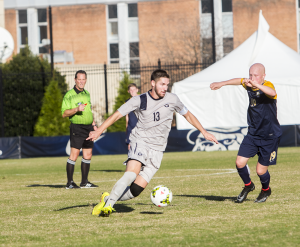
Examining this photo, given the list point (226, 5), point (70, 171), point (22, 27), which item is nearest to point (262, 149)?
point (70, 171)

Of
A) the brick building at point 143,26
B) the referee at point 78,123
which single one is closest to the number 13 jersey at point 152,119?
the referee at point 78,123

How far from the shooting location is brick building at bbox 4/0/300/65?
41750 millimetres

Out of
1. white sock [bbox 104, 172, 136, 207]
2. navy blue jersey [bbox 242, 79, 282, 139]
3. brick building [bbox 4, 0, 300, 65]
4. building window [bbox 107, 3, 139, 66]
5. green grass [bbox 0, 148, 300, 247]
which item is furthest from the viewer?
building window [bbox 107, 3, 139, 66]

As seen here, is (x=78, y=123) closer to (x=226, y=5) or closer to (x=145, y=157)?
(x=145, y=157)

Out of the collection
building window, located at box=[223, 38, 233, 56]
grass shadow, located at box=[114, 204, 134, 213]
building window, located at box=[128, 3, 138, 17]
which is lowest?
grass shadow, located at box=[114, 204, 134, 213]

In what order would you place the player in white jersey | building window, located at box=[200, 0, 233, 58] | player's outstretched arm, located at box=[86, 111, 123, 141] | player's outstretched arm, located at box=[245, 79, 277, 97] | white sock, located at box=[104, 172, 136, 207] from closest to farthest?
player's outstretched arm, located at box=[86, 111, 123, 141] < white sock, located at box=[104, 172, 136, 207] < the player in white jersey < player's outstretched arm, located at box=[245, 79, 277, 97] < building window, located at box=[200, 0, 233, 58]

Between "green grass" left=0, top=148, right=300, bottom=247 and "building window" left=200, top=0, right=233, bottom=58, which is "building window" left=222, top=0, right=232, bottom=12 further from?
"green grass" left=0, top=148, right=300, bottom=247

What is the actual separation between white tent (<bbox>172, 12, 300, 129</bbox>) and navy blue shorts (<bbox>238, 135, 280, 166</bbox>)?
13.6m

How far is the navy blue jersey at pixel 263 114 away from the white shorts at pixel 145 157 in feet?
4.88

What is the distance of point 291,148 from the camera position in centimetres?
1823

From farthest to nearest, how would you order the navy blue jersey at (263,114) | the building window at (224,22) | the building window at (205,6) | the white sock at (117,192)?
the building window at (205,6), the building window at (224,22), the navy blue jersey at (263,114), the white sock at (117,192)

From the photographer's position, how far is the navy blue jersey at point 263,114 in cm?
655

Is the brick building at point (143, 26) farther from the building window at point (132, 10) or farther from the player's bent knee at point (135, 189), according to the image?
the player's bent knee at point (135, 189)

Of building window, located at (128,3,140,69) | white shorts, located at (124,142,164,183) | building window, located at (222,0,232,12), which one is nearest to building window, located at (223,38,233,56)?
building window, located at (222,0,232,12)
